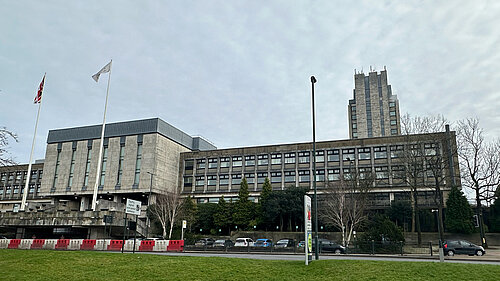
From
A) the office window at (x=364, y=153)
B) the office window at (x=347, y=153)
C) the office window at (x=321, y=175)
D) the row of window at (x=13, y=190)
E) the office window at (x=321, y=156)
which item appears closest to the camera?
the office window at (x=364, y=153)

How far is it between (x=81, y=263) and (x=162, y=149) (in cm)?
5700

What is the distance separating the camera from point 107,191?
72188mm

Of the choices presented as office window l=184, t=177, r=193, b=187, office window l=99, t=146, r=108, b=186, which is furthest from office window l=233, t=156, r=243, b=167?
office window l=99, t=146, r=108, b=186

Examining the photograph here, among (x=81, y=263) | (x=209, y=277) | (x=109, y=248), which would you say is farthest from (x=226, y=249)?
(x=209, y=277)

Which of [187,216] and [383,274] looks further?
[187,216]

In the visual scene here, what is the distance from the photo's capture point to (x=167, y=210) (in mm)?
61344

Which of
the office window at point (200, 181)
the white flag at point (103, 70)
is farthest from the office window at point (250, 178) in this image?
the white flag at point (103, 70)

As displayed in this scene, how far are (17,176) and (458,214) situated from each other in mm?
99109

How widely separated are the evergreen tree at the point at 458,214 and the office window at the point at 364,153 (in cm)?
1628

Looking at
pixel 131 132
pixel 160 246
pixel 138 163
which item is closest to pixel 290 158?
pixel 138 163

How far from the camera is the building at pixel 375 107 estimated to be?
362 feet

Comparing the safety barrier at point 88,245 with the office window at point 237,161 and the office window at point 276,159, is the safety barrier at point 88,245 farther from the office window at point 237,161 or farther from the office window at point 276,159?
the office window at point 276,159

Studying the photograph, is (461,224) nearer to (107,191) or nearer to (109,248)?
(109,248)

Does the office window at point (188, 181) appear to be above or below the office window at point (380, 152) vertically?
below
